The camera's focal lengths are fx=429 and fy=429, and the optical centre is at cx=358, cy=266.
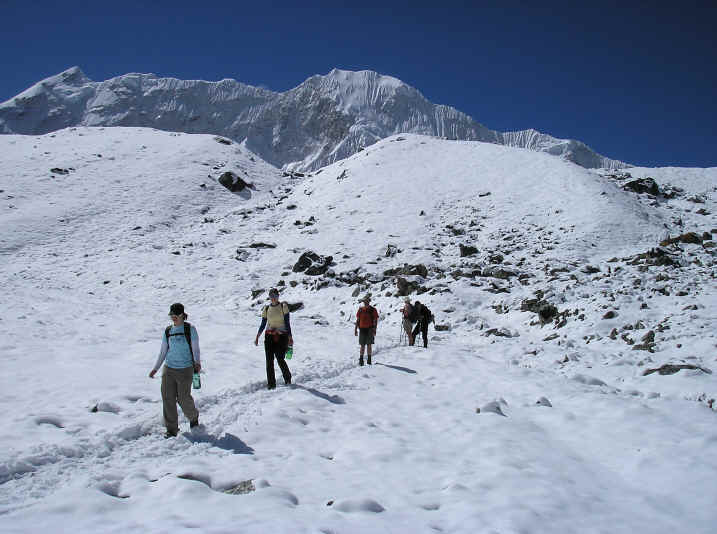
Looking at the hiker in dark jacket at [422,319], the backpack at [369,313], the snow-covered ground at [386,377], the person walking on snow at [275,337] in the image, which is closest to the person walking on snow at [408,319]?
the hiker in dark jacket at [422,319]

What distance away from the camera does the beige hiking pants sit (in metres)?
6.85

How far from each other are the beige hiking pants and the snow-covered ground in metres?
0.37

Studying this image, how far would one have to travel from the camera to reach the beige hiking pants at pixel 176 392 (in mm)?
6848

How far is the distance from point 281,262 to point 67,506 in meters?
27.4

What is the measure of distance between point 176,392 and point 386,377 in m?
5.82

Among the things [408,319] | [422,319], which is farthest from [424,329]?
[408,319]

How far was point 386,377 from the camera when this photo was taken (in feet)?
37.5

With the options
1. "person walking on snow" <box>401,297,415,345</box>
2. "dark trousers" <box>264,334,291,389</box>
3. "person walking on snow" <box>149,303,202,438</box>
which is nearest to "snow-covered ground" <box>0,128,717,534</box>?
"dark trousers" <box>264,334,291,389</box>

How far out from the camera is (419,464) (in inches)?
240

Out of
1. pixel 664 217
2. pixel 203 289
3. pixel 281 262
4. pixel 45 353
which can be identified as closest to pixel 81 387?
pixel 45 353

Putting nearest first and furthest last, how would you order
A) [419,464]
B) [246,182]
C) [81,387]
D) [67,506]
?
[67,506] → [419,464] → [81,387] → [246,182]

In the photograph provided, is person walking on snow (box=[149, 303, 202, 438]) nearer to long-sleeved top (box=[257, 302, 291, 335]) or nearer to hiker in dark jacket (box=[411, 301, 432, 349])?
long-sleeved top (box=[257, 302, 291, 335])

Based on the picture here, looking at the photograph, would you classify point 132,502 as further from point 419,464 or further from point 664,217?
point 664,217

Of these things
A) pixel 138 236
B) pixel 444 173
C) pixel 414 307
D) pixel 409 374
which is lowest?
pixel 409 374
